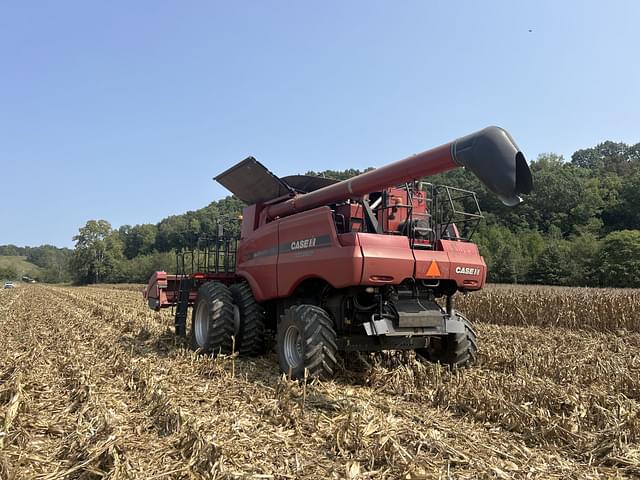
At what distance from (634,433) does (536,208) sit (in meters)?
66.0

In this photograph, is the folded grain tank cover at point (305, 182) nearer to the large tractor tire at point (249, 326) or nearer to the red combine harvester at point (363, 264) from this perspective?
the red combine harvester at point (363, 264)

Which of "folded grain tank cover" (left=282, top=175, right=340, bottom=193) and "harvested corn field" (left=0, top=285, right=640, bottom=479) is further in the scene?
"folded grain tank cover" (left=282, top=175, right=340, bottom=193)

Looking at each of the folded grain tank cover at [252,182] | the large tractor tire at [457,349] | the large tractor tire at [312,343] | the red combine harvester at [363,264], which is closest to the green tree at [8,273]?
the folded grain tank cover at [252,182]

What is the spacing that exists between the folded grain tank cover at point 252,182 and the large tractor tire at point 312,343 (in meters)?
2.52

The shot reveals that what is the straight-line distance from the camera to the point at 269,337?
840 centimetres

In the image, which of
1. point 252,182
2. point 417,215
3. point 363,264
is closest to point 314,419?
point 363,264

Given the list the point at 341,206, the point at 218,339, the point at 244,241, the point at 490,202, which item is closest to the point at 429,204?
the point at 341,206

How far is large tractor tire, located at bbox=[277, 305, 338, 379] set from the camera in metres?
5.34

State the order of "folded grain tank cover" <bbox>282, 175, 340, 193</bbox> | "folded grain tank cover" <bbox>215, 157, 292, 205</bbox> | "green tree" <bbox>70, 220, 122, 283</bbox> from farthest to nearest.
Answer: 1. "green tree" <bbox>70, 220, 122, 283</bbox>
2. "folded grain tank cover" <bbox>282, 175, 340, 193</bbox>
3. "folded grain tank cover" <bbox>215, 157, 292, 205</bbox>

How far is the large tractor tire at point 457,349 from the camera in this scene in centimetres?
622

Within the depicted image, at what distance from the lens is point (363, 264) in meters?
5.11

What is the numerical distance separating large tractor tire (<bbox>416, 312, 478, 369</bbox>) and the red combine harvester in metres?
0.02

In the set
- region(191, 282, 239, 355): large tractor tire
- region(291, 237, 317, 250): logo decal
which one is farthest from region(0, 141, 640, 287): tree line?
region(291, 237, 317, 250): logo decal

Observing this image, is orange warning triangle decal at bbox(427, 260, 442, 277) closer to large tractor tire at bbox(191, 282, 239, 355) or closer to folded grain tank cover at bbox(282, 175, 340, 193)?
folded grain tank cover at bbox(282, 175, 340, 193)
